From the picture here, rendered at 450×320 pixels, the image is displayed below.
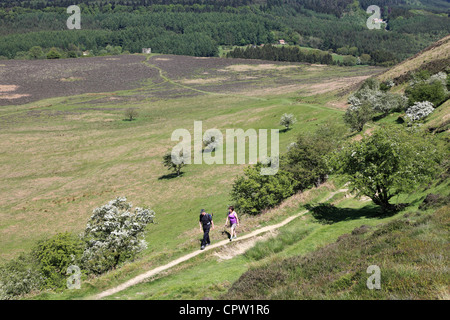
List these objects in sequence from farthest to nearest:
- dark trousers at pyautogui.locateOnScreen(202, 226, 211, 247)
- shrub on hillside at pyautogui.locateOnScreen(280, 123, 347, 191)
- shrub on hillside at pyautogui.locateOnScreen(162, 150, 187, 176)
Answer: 1. shrub on hillside at pyautogui.locateOnScreen(162, 150, 187, 176)
2. shrub on hillside at pyautogui.locateOnScreen(280, 123, 347, 191)
3. dark trousers at pyautogui.locateOnScreen(202, 226, 211, 247)

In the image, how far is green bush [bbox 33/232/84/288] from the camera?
26266 mm

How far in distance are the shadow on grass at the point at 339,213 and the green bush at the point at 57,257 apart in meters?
18.8

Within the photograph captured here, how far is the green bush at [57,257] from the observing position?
26266 millimetres

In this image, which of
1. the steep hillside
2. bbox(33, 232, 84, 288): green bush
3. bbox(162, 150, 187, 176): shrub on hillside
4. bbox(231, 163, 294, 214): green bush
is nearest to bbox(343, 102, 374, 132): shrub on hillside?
the steep hillside

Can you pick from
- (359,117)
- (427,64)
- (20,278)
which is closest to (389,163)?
(20,278)

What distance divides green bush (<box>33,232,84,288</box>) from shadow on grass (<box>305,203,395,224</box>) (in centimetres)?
1882

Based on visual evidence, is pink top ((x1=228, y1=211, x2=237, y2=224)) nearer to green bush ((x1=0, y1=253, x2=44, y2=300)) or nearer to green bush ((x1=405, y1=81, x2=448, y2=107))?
green bush ((x1=0, y1=253, x2=44, y2=300))

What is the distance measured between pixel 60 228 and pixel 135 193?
1398cm

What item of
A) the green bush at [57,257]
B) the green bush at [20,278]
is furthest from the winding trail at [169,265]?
the green bush at [57,257]

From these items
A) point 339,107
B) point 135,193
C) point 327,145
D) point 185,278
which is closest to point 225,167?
point 135,193

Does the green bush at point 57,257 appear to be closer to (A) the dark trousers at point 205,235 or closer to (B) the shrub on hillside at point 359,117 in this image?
(A) the dark trousers at point 205,235

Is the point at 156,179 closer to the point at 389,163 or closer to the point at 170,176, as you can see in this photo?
the point at 170,176

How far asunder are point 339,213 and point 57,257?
73.0ft
